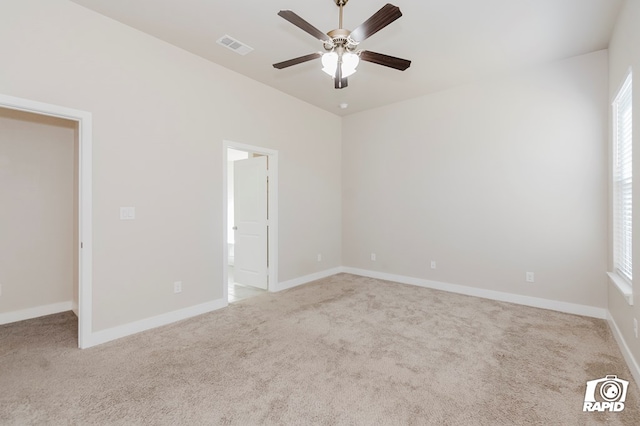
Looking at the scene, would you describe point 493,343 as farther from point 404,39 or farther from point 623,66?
point 404,39

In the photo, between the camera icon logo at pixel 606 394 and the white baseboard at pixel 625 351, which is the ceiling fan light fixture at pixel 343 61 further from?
the white baseboard at pixel 625 351

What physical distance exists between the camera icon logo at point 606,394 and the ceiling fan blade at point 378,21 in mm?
2754

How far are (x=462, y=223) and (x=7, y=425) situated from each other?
485 centimetres

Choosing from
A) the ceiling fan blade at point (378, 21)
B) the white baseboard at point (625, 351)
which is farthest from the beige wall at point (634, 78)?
the ceiling fan blade at point (378, 21)

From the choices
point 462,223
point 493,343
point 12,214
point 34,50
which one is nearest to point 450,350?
point 493,343

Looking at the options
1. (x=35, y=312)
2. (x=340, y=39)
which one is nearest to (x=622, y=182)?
(x=340, y=39)

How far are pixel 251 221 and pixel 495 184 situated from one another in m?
3.60

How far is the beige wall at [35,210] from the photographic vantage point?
3381 mm

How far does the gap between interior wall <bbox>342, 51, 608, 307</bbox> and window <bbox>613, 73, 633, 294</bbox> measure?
361 millimetres

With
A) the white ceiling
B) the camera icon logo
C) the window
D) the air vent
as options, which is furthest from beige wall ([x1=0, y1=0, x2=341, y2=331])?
the window

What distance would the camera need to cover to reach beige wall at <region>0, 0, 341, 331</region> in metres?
2.51

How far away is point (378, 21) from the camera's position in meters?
1.96

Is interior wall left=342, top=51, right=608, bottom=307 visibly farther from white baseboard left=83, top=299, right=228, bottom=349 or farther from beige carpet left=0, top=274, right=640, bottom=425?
white baseboard left=83, top=299, right=228, bottom=349

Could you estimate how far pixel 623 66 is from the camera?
2.63 meters
